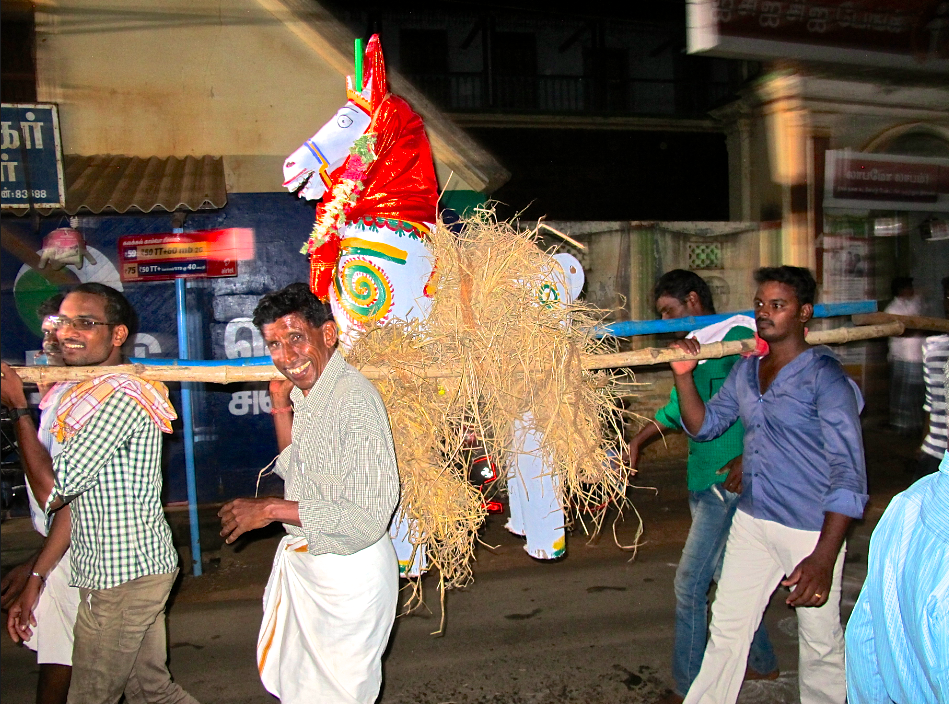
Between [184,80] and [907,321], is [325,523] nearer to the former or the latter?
[907,321]

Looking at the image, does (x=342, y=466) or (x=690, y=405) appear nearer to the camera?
(x=342, y=466)

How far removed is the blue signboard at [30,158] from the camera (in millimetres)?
5289

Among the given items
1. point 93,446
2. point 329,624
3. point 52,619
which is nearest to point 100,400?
point 93,446

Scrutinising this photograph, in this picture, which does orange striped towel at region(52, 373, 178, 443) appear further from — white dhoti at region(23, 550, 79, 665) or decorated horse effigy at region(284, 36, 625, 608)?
decorated horse effigy at region(284, 36, 625, 608)

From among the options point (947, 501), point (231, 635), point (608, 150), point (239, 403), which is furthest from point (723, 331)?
point (608, 150)

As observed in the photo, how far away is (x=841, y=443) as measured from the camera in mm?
2447

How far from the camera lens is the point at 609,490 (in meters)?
2.62

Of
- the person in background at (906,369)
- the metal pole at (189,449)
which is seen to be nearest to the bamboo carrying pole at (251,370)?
the metal pole at (189,449)

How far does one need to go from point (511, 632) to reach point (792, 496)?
78.4 inches

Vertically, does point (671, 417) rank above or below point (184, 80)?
below

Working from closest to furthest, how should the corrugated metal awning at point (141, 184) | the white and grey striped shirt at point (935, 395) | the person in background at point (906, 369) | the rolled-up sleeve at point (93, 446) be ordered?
the rolled-up sleeve at point (93, 446)
the white and grey striped shirt at point (935, 395)
the corrugated metal awning at point (141, 184)
the person in background at point (906, 369)

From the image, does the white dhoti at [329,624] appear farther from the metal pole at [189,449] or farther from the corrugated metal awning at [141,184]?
the corrugated metal awning at [141,184]

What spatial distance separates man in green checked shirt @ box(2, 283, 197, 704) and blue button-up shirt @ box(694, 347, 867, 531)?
7.18ft

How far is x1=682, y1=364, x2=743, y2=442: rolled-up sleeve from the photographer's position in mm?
2908
